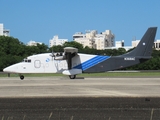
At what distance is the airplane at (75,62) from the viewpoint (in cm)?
4041

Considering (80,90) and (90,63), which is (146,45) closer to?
(90,63)

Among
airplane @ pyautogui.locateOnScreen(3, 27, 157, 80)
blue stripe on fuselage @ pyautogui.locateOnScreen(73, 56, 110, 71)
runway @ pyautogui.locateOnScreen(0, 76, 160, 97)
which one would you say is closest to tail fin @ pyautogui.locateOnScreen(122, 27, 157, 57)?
airplane @ pyautogui.locateOnScreen(3, 27, 157, 80)

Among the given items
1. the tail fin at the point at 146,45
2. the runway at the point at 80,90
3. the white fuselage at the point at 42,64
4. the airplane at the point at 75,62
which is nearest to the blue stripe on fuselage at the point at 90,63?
the airplane at the point at 75,62

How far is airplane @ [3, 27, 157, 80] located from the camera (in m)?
40.4

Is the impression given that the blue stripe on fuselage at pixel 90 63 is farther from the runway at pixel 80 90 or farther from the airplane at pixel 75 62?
the runway at pixel 80 90

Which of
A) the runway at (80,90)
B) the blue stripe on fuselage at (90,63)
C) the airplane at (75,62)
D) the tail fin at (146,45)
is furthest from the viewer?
the tail fin at (146,45)

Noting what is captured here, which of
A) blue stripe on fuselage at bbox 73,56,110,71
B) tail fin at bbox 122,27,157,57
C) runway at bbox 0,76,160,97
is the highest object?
tail fin at bbox 122,27,157,57

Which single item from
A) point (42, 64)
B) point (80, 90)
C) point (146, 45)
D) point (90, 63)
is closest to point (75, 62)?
point (90, 63)

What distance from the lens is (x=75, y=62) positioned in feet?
135

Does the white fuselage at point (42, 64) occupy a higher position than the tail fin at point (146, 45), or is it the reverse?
the tail fin at point (146, 45)

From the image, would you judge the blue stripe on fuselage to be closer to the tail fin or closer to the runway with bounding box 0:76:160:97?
the tail fin
